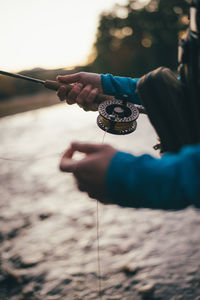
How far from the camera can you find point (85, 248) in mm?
3016

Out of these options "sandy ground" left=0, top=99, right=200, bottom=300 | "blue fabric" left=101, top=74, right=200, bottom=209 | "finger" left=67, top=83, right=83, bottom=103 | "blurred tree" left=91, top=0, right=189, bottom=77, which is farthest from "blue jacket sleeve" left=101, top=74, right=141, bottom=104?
"blurred tree" left=91, top=0, right=189, bottom=77

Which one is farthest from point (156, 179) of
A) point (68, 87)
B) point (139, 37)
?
point (139, 37)

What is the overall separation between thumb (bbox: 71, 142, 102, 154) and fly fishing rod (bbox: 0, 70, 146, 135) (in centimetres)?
73

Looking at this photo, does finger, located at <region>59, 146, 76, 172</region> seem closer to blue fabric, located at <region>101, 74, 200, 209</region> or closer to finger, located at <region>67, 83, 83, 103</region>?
blue fabric, located at <region>101, 74, 200, 209</region>

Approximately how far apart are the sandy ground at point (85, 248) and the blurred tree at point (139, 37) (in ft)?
106

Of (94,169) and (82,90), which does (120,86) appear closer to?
(82,90)

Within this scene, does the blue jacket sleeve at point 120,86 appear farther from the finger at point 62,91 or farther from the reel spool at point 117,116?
the finger at point 62,91

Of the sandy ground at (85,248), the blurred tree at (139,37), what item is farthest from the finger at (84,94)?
the blurred tree at (139,37)

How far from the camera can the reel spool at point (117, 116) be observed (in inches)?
75.3

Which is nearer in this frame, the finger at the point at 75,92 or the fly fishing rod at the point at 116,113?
the fly fishing rod at the point at 116,113

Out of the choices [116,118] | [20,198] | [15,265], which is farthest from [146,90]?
[20,198]

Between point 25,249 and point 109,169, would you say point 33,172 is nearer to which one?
point 25,249

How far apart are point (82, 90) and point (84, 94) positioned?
46 mm

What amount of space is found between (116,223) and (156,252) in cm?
73
